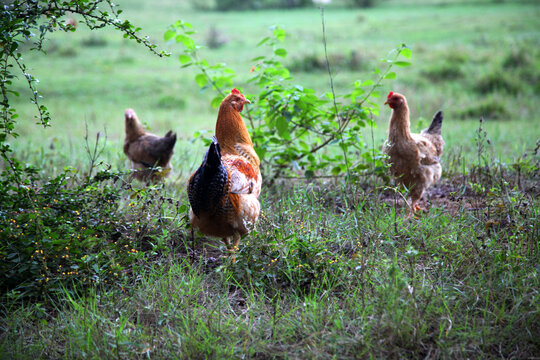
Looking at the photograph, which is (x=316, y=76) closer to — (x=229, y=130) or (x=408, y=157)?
(x=408, y=157)

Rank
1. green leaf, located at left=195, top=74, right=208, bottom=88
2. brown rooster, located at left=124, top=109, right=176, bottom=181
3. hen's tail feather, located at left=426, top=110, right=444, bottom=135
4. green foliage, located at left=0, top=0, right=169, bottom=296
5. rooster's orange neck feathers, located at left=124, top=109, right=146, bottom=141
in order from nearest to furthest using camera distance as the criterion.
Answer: green foliage, located at left=0, top=0, right=169, bottom=296
green leaf, located at left=195, top=74, right=208, bottom=88
hen's tail feather, located at left=426, top=110, right=444, bottom=135
brown rooster, located at left=124, top=109, right=176, bottom=181
rooster's orange neck feathers, located at left=124, top=109, right=146, bottom=141

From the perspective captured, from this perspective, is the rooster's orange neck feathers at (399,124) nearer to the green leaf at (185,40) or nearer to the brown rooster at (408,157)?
the brown rooster at (408,157)

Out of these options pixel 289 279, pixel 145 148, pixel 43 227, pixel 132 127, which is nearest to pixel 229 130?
pixel 289 279

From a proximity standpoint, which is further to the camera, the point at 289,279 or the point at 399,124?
the point at 399,124

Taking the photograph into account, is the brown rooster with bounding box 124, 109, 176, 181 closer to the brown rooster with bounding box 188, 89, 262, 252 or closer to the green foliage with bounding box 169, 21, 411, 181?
the green foliage with bounding box 169, 21, 411, 181

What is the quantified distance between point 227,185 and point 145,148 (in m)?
3.04

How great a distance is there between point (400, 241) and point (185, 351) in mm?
1996

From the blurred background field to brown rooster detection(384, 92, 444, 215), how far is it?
1.96 feet

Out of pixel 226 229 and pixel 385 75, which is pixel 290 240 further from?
pixel 385 75

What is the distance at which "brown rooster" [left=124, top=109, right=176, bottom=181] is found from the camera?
19.8 feet

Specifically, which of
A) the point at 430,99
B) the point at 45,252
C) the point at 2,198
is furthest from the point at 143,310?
the point at 430,99

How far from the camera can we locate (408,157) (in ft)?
15.4

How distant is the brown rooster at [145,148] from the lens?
6043 millimetres

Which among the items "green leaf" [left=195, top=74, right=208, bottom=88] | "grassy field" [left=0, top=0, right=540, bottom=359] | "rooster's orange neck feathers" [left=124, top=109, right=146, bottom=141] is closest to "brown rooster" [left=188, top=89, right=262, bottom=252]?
"grassy field" [left=0, top=0, right=540, bottom=359]
